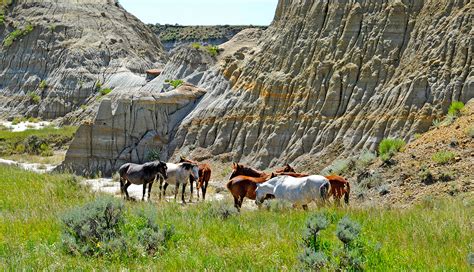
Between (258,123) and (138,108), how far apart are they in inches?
468

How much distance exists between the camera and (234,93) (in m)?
41.9

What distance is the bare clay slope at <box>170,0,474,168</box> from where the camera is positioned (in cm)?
2880

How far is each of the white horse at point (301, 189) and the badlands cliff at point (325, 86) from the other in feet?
45.2

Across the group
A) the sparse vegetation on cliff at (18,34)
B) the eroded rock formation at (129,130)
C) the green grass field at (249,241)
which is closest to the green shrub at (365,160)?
the green grass field at (249,241)

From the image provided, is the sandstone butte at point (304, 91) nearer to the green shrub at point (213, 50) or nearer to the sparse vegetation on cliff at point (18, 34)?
the green shrub at point (213, 50)

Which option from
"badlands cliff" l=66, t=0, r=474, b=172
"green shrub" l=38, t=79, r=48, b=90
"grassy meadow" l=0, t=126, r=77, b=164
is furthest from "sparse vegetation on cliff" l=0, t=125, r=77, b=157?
"badlands cliff" l=66, t=0, r=474, b=172

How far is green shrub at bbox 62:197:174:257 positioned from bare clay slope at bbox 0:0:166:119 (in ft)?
189

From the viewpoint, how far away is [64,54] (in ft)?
250

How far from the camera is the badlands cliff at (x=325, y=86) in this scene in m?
28.9

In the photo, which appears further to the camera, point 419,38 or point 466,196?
point 419,38

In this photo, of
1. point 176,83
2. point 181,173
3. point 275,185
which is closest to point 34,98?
point 176,83

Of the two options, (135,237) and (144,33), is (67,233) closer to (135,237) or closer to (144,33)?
(135,237)

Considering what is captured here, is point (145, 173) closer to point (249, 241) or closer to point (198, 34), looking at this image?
point (249, 241)

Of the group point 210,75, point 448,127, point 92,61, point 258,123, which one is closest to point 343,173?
point 448,127
